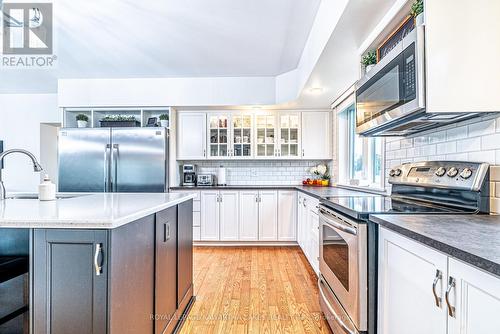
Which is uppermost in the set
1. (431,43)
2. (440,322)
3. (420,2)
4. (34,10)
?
(34,10)

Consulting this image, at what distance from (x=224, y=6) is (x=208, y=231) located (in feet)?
9.60

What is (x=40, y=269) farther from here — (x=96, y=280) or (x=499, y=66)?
(x=499, y=66)

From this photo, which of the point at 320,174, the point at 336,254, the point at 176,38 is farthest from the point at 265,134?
the point at 336,254

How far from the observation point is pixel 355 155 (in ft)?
12.1

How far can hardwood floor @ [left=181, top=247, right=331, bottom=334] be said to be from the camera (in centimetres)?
201

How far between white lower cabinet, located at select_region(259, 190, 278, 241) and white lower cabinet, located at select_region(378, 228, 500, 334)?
2.74 m

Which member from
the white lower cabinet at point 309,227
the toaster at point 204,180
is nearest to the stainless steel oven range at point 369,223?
the white lower cabinet at point 309,227

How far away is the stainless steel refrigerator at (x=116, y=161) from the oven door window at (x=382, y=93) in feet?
8.81

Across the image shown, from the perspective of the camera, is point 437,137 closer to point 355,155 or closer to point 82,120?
point 355,155

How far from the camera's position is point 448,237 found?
887 mm

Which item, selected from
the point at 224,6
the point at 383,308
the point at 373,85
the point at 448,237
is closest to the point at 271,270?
the point at 383,308

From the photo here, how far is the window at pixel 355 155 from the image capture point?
3047 millimetres

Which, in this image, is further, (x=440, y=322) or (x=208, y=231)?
(x=208, y=231)

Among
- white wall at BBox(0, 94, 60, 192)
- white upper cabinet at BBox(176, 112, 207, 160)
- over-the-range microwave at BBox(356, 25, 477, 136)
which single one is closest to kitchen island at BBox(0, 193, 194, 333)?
over-the-range microwave at BBox(356, 25, 477, 136)
